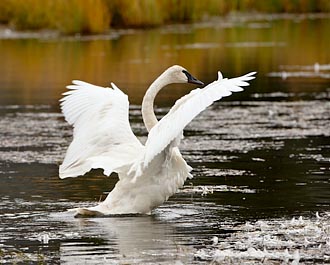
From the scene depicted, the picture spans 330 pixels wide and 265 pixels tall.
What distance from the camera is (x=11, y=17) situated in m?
41.0

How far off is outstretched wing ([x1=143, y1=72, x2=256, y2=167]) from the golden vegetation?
98.0 ft

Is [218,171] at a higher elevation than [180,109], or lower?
lower

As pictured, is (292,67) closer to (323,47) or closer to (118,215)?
(323,47)

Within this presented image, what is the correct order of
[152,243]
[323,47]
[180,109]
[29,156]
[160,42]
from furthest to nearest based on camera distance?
[160,42], [323,47], [29,156], [180,109], [152,243]

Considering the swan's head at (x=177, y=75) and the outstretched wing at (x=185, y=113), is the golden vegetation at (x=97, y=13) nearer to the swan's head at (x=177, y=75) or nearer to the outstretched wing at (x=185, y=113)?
the swan's head at (x=177, y=75)

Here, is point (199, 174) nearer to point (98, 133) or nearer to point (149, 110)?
point (149, 110)

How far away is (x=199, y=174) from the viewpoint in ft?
40.0

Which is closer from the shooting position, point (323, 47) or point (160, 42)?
point (323, 47)

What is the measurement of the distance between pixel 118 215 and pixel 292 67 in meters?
17.2

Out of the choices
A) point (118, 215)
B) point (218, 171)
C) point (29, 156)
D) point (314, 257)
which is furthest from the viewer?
point (29, 156)

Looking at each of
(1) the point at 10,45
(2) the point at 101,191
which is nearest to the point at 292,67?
(1) the point at 10,45

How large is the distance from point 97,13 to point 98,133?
96.5 ft

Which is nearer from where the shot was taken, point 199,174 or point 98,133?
point 98,133

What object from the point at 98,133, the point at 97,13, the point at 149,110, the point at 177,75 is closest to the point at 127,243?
the point at 98,133
